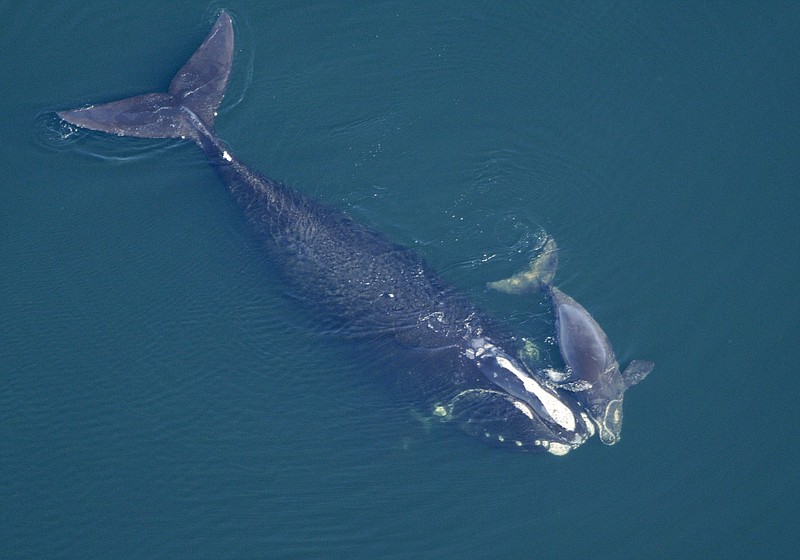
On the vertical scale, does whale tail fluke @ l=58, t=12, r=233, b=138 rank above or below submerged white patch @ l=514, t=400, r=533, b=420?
above

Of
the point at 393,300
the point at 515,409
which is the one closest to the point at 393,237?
the point at 393,300

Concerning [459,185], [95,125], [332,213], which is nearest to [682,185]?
[459,185]

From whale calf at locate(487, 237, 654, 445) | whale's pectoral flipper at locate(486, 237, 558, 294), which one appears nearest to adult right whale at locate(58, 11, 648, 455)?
whale calf at locate(487, 237, 654, 445)

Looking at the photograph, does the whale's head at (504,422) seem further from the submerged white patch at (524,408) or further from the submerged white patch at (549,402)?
the submerged white patch at (549,402)

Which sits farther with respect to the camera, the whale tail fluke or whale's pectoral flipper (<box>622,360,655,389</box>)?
the whale tail fluke

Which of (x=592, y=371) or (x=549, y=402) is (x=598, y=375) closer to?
(x=592, y=371)

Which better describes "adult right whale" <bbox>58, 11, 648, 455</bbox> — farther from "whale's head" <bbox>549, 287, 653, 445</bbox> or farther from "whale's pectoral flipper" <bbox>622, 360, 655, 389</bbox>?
"whale's pectoral flipper" <bbox>622, 360, 655, 389</bbox>

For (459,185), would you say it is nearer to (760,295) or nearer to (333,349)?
(333,349)
